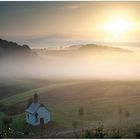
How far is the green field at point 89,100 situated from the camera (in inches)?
195

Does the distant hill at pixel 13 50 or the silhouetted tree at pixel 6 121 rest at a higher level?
the distant hill at pixel 13 50

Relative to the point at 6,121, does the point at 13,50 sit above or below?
above

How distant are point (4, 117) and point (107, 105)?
105 cm

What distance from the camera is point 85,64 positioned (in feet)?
16.6

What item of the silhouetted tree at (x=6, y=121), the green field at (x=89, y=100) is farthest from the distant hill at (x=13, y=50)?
the silhouetted tree at (x=6, y=121)

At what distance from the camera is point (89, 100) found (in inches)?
196

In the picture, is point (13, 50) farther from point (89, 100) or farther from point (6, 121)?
point (89, 100)

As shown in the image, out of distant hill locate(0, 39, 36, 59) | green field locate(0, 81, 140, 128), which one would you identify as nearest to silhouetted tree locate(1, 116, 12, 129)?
green field locate(0, 81, 140, 128)

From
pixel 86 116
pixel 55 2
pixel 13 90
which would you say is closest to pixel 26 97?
pixel 13 90

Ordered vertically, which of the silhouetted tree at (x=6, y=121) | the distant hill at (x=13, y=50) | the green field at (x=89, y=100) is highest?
the distant hill at (x=13, y=50)

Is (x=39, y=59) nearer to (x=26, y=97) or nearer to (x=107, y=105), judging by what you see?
(x=26, y=97)

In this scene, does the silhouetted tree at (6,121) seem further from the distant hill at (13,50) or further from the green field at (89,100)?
the distant hill at (13,50)

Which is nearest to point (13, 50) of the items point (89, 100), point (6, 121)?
point (6, 121)

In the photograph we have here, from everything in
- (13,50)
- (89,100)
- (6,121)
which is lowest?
(6,121)
